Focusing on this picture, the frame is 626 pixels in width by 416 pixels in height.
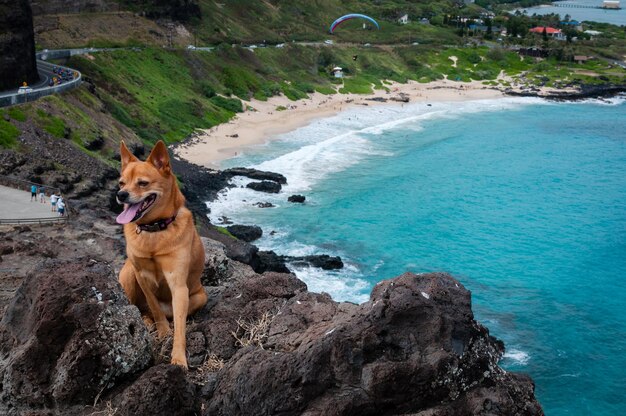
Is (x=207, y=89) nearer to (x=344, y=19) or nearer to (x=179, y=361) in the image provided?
(x=344, y=19)

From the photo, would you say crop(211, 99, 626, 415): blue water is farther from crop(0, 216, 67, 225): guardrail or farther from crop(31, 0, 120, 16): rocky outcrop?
crop(31, 0, 120, 16): rocky outcrop

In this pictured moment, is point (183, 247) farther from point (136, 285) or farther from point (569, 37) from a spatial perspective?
point (569, 37)

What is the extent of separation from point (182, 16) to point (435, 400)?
349 ft

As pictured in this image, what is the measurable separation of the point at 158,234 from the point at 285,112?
80664mm

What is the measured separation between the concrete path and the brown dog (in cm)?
2236

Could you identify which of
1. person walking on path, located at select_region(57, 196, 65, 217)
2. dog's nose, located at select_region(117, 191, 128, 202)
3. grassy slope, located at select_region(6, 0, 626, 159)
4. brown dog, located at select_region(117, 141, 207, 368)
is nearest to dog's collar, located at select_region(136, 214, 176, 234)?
brown dog, located at select_region(117, 141, 207, 368)

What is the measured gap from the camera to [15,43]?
5538 cm

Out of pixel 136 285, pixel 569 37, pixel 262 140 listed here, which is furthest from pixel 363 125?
pixel 569 37

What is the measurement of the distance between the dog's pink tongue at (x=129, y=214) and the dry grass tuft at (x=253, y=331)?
80.4 inches

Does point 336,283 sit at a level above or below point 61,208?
below

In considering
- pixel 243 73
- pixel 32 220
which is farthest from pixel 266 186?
pixel 243 73

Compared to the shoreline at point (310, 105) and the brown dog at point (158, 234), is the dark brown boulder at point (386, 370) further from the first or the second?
the shoreline at point (310, 105)

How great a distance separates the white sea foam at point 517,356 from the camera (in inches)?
1245

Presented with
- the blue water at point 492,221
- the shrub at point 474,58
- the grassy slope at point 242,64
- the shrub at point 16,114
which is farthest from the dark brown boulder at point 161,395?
the shrub at point 474,58
